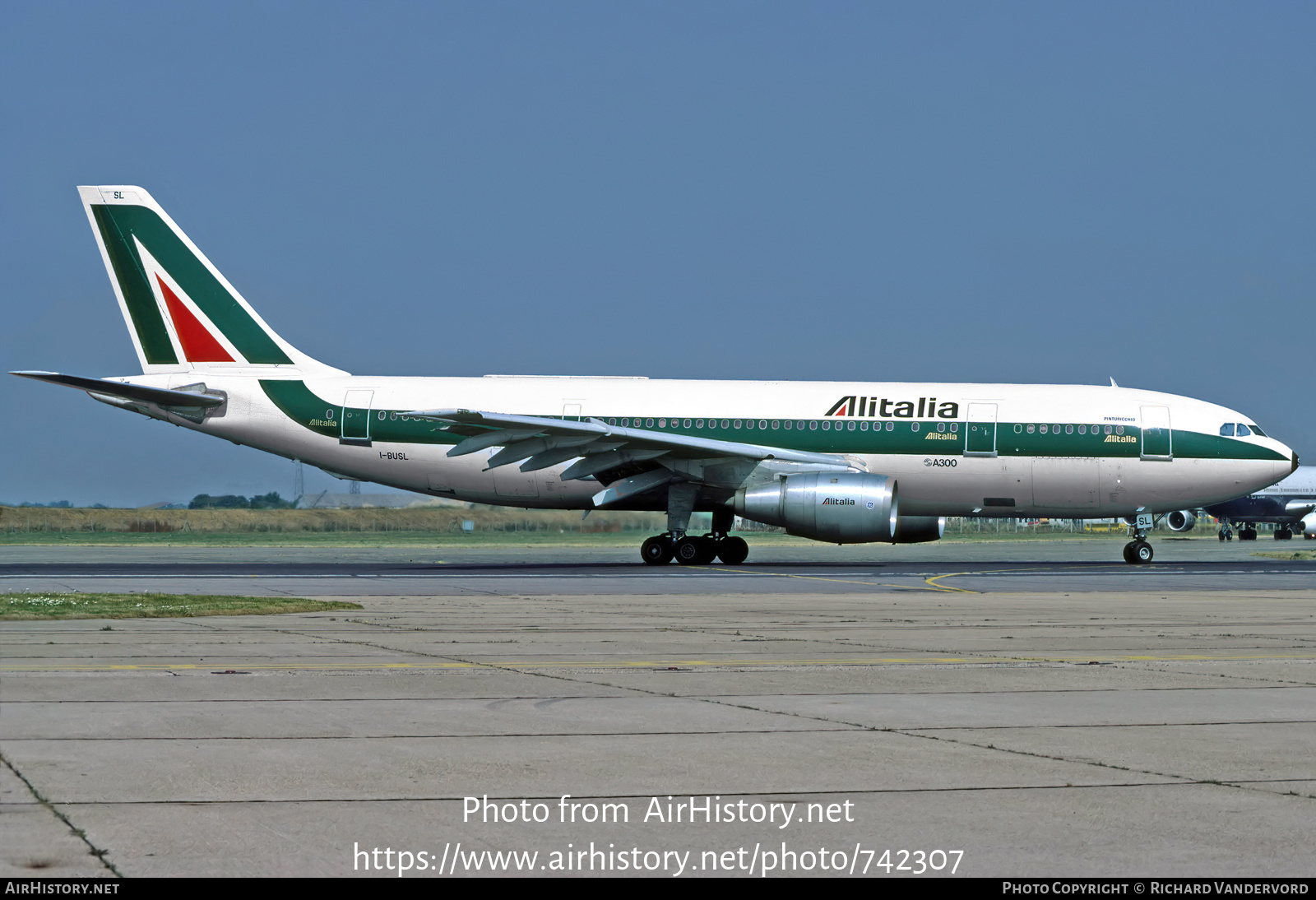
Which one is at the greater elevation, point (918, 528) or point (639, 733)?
point (918, 528)

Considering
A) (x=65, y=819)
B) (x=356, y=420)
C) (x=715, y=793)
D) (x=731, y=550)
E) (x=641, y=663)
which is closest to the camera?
(x=65, y=819)

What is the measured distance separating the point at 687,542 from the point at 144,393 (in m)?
12.3

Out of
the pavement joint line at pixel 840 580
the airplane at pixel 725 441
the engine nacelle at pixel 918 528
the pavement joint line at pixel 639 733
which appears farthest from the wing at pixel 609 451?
the pavement joint line at pixel 639 733

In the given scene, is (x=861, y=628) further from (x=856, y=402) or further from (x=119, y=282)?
(x=119, y=282)

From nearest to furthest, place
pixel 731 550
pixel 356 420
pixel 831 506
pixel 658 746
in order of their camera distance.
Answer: pixel 658 746
pixel 831 506
pixel 731 550
pixel 356 420

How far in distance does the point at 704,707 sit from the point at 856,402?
21930 mm

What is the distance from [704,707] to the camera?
27.5 ft

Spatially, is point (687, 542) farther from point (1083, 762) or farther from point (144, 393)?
point (1083, 762)

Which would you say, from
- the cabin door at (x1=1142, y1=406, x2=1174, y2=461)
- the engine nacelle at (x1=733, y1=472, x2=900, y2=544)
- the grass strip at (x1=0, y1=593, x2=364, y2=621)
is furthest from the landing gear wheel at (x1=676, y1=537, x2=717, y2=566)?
the grass strip at (x1=0, y1=593, x2=364, y2=621)

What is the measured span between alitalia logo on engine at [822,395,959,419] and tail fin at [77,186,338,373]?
42.0ft

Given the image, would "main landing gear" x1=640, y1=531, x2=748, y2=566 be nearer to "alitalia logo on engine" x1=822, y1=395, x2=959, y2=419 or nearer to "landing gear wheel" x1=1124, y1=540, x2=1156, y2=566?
"alitalia logo on engine" x1=822, y1=395, x2=959, y2=419

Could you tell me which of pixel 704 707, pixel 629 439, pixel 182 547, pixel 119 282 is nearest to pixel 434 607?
pixel 704 707

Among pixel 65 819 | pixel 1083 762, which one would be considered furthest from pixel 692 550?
pixel 65 819

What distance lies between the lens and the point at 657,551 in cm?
2975
